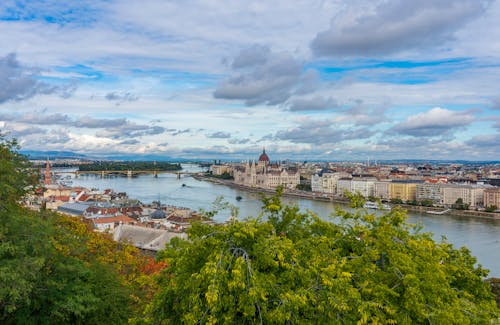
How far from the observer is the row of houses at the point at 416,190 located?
34969 millimetres

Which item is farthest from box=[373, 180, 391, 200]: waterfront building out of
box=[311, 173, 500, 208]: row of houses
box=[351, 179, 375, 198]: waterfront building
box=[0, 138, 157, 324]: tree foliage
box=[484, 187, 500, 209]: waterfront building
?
box=[0, 138, 157, 324]: tree foliage

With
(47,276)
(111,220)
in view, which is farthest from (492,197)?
(47,276)

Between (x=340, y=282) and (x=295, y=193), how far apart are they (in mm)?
44678

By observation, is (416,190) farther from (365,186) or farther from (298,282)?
(298,282)

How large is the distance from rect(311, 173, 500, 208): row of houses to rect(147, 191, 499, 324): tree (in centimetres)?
2903

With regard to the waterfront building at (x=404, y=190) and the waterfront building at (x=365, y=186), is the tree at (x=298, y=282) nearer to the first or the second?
the waterfront building at (x=404, y=190)

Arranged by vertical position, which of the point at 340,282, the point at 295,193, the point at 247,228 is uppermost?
the point at 247,228

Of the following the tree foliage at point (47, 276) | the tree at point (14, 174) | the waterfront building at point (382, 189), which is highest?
the tree at point (14, 174)

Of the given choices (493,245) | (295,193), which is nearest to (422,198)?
(295,193)

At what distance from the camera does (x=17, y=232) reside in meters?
4.27

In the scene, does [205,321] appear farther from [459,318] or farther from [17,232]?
[17,232]

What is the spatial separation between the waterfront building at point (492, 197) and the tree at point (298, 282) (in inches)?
1338

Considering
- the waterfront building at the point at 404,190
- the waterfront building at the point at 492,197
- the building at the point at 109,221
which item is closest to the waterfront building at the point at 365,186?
the waterfront building at the point at 404,190

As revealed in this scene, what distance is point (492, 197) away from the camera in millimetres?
33375
